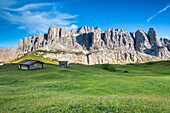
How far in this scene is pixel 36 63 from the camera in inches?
2594

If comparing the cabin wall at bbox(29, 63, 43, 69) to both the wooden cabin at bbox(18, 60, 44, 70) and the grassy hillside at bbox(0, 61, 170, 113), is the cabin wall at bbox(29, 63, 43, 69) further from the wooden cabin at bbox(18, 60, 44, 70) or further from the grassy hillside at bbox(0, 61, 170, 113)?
the grassy hillside at bbox(0, 61, 170, 113)

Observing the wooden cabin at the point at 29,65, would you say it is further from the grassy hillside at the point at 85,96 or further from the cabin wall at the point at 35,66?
the grassy hillside at the point at 85,96

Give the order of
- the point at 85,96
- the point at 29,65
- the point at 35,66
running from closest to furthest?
the point at 85,96 → the point at 29,65 → the point at 35,66

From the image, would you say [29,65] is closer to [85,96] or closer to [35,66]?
[35,66]

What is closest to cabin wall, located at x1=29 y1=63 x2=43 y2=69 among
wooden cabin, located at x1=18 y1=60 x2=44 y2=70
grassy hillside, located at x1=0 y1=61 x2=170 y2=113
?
wooden cabin, located at x1=18 y1=60 x2=44 y2=70

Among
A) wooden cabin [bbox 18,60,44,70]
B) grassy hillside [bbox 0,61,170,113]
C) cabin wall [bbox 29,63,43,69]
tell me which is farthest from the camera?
cabin wall [bbox 29,63,43,69]

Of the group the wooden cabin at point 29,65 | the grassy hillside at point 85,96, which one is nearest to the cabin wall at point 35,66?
the wooden cabin at point 29,65

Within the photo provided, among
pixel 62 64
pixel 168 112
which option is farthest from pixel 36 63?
pixel 168 112

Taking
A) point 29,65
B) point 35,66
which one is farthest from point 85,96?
point 35,66

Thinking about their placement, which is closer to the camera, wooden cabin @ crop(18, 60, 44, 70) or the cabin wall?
wooden cabin @ crop(18, 60, 44, 70)

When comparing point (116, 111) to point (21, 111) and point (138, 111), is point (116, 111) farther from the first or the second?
point (21, 111)

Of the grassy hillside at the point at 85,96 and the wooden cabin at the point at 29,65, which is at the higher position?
the wooden cabin at the point at 29,65

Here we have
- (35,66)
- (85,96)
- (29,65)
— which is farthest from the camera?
(35,66)

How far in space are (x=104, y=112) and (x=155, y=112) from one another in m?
4.47
